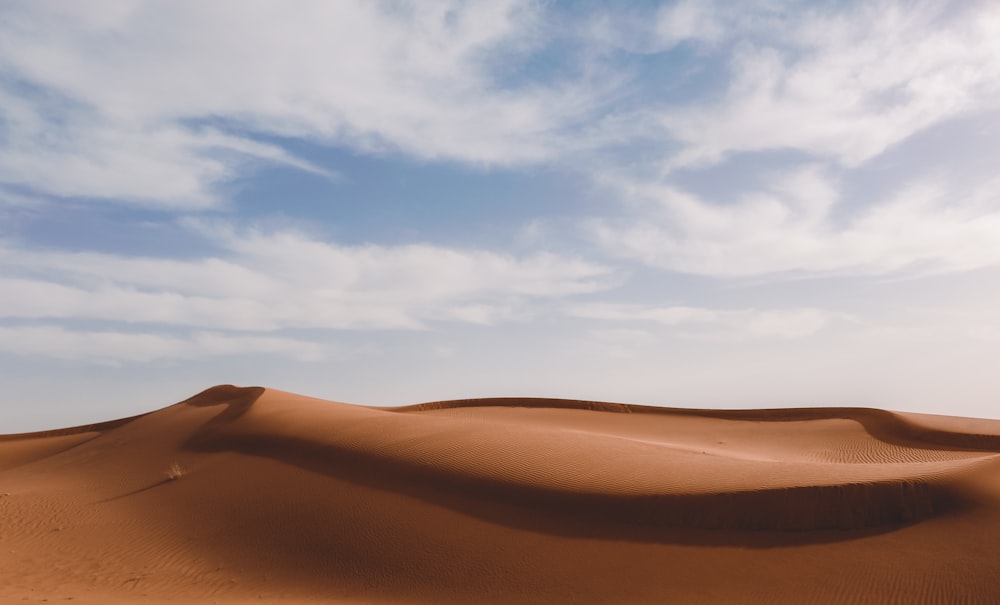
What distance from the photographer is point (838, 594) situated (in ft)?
29.7

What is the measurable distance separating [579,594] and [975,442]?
54.7 ft

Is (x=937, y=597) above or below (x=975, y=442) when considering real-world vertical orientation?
below

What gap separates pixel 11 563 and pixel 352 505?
588 cm

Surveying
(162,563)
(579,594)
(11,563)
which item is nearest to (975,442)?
(579,594)

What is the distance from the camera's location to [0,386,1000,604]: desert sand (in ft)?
32.7

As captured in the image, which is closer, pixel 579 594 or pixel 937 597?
pixel 937 597

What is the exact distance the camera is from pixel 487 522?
1255cm

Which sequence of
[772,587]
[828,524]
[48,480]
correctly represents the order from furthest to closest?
[48,480] < [828,524] < [772,587]

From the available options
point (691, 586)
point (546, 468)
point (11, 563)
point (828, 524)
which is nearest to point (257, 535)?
point (11, 563)

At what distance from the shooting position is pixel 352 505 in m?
13.8

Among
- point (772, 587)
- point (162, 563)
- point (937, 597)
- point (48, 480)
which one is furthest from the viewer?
point (48, 480)

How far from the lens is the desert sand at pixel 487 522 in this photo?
32.7ft

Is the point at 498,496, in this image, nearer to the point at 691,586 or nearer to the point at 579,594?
the point at 579,594

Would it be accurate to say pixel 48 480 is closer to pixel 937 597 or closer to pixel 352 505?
pixel 352 505
